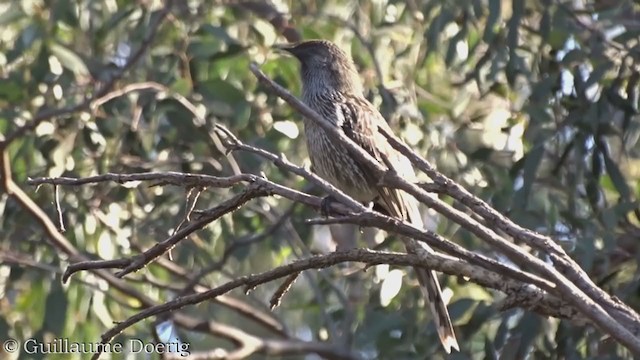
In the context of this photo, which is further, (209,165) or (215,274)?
(215,274)

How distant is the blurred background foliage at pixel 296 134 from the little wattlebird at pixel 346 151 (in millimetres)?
159

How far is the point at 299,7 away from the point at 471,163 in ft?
6.58

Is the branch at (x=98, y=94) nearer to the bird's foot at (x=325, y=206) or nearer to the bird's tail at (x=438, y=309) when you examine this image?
the bird's tail at (x=438, y=309)

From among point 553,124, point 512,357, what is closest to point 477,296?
point 553,124

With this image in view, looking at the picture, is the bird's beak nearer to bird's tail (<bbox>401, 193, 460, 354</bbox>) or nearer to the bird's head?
the bird's head

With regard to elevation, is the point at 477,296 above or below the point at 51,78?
below

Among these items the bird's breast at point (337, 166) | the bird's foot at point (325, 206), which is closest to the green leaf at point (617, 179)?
the bird's breast at point (337, 166)

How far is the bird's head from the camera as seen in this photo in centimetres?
569

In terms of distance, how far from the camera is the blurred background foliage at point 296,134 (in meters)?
4.98

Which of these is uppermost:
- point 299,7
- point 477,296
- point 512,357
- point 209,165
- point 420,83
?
point 299,7

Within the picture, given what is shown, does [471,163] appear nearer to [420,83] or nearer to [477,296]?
[477,296]

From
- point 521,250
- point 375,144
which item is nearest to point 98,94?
point 375,144

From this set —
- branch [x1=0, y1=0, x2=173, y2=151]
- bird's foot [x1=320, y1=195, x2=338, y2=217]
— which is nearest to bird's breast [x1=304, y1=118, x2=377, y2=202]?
branch [x1=0, y1=0, x2=173, y2=151]

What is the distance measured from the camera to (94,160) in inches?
244
